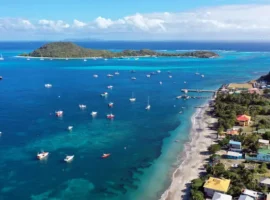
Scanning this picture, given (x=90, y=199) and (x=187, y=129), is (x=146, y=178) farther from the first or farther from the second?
(x=187, y=129)

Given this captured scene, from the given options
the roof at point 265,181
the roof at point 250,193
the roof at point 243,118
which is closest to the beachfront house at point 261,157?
the roof at point 265,181

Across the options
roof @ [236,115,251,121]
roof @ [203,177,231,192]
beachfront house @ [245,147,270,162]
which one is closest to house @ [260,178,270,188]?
roof @ [203,177,231,192]

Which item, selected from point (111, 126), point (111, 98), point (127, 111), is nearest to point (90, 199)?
point (111, 126)

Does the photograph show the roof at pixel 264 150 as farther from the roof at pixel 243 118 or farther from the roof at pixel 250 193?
the roof at pixel 243 118

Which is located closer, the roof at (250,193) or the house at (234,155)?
Answer: the roof at (250,193)

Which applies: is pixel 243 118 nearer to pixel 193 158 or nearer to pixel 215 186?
pixel 193 158

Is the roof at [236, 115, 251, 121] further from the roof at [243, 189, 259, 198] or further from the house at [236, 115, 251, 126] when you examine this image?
the roof at [243, 189, 259, 198]
